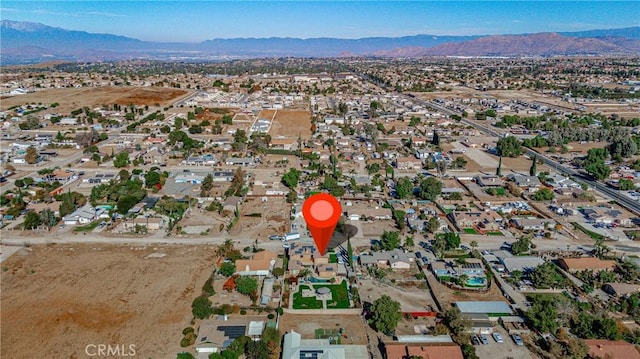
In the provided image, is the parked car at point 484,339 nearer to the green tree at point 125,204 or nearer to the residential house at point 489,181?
the residential house at point 489,181

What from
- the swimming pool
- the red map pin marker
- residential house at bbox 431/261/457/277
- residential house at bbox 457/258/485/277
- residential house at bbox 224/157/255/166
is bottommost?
the swimming pool

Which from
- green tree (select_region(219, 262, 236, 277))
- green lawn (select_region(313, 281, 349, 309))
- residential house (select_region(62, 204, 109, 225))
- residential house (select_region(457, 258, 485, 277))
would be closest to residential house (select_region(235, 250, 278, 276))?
green tree (select_region(219, 262, 236, 277))

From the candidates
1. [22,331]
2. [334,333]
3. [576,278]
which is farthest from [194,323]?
[576,278]

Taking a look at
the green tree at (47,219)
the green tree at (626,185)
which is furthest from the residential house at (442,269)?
the green tree at (47,219)

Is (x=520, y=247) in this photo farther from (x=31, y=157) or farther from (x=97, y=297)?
(x=31, y=157)

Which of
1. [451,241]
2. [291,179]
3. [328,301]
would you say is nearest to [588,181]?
[451,241]

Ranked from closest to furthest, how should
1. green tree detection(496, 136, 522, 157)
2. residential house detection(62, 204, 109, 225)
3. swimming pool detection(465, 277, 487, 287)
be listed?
swimming pool detection(465, 277, 487, 287)
residential house detection(62, 204, 109, 225)
green tree detection(496, 136, 522, 157)

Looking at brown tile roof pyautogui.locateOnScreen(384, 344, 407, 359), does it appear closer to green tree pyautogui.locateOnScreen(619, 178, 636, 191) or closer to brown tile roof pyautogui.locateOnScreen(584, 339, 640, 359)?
brown tile roof pyautogui.locateOnScreen(584, 339, 640, 359)
